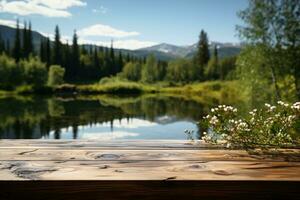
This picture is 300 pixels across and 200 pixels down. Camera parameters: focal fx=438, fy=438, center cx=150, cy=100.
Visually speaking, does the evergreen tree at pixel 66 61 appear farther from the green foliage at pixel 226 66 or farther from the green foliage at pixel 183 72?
the green foliage at pixel 226 66

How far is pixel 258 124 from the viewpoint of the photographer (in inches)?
122

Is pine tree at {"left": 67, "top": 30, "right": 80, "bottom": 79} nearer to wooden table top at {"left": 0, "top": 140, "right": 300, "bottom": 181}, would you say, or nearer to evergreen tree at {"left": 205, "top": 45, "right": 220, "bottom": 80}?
evergreen tree at {"left": 205, "top": 45, "right": 220, "bottom": 80}

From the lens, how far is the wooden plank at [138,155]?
216cm

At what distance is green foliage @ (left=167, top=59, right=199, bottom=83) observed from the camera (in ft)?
271

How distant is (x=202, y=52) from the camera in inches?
3295

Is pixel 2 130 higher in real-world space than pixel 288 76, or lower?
lower

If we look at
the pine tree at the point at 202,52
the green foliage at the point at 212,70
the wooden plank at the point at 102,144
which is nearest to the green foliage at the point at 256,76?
the wooden plank at the point at 102,144

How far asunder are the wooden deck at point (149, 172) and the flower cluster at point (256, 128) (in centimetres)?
34

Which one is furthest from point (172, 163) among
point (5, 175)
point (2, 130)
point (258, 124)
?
point (2, 130)

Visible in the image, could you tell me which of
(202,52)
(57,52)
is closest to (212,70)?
(202,52)

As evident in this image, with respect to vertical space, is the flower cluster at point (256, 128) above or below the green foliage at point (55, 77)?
below

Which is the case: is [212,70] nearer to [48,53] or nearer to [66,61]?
[66,61]
